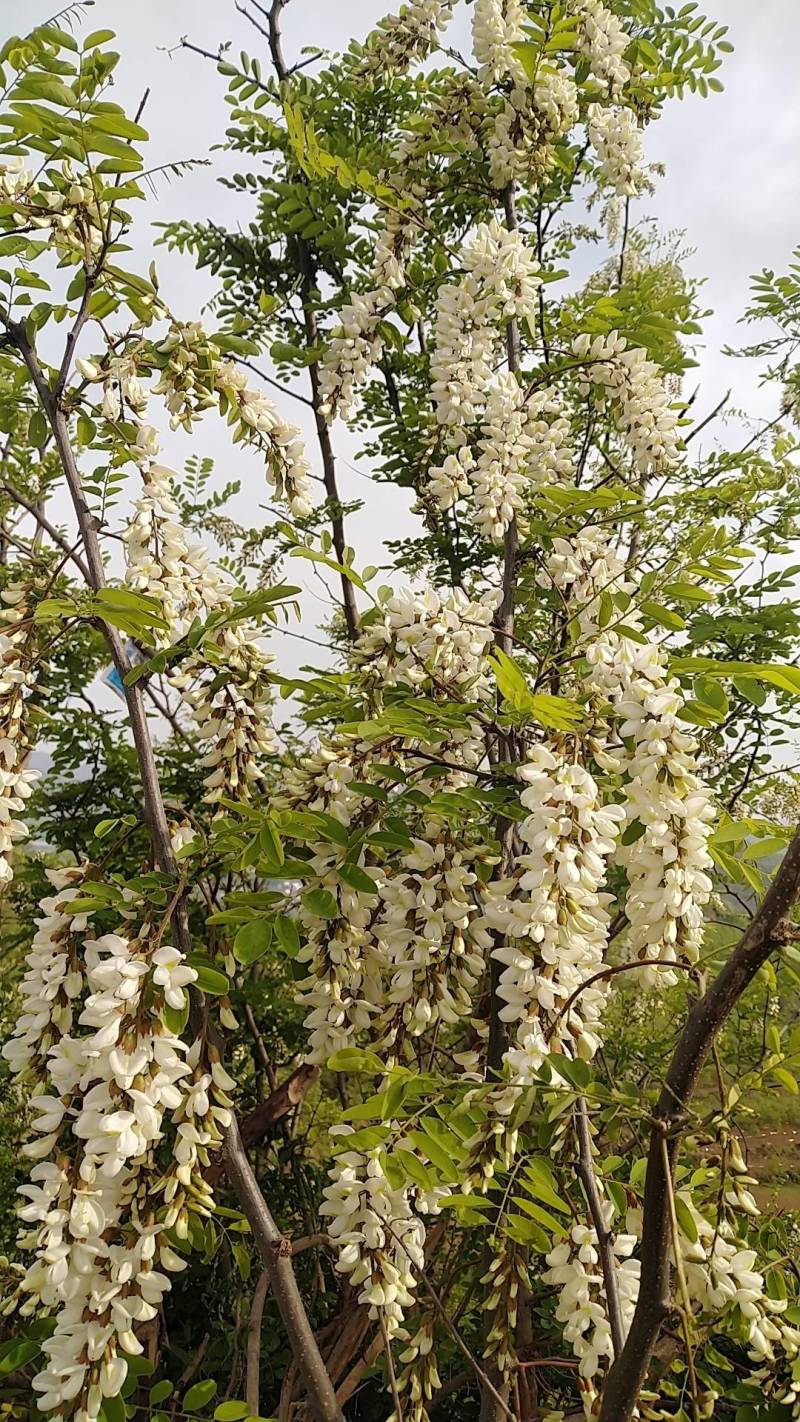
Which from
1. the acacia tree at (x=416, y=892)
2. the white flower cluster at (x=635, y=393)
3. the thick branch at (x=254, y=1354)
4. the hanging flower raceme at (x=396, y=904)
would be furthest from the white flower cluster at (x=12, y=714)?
the white flower cluster at (x=635, y=393)

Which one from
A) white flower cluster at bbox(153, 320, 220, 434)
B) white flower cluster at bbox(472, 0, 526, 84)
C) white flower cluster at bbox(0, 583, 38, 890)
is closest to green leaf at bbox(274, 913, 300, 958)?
white flower cluster at bbox(0, 583, 38, 890)

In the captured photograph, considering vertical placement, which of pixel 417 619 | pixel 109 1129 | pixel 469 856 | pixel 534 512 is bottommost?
pixel 109 1129

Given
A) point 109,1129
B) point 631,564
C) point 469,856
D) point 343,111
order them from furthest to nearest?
point 343,111
point 631,564
point 469,856
point 109,1129

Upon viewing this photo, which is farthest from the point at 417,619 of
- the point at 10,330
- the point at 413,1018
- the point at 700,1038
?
the point at 700,1038

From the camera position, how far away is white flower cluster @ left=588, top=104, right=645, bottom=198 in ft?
7.11

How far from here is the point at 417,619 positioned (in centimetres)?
142

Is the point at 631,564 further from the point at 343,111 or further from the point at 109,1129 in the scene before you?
the point at 343,111

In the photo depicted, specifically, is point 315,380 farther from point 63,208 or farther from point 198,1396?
point 198,1396

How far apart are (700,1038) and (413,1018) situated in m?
0.57

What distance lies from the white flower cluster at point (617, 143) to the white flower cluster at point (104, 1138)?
6.96 feet

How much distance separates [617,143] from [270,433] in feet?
4.73

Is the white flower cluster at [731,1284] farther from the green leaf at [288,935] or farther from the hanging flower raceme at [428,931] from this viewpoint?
the green leaf at [288,935]

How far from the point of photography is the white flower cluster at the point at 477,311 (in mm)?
1757

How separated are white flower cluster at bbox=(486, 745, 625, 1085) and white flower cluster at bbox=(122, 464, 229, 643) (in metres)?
0.58
